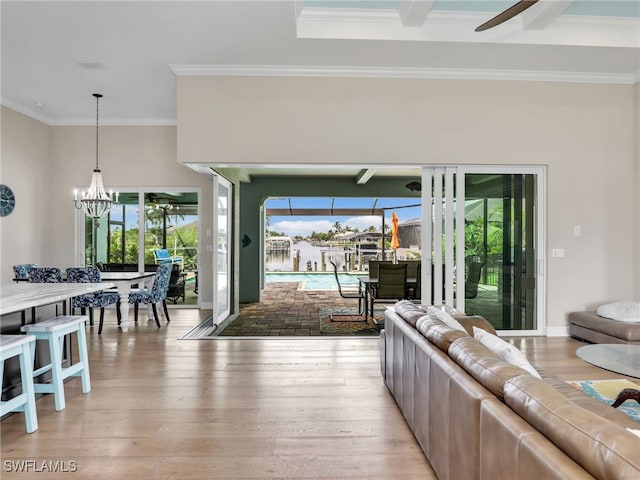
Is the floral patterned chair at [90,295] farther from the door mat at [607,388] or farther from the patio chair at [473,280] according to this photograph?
the door mat at [607,388]

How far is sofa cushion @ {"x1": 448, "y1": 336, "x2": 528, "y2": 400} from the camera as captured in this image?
1.46m

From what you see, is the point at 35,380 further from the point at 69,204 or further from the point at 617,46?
the point at 617,46

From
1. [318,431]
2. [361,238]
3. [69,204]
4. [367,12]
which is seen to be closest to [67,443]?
[318,431]

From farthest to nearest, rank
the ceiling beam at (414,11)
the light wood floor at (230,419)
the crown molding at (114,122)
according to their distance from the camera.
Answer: the crown molding at (114,122)
the ceiling beam at (414,11)
the light wood floor at (230,419)

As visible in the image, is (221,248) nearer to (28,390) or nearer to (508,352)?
(28,390)

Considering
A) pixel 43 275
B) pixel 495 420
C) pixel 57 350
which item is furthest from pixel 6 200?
pixel 495 420

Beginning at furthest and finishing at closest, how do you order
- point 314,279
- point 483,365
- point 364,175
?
point 314,279
point 364,175
point 483,365

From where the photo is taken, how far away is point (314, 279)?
13008 millimetres

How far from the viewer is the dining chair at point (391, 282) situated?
5590 mm

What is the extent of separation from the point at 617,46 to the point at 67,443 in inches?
240

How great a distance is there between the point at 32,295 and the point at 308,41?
3380mm

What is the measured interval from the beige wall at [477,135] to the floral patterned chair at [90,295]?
6.32 feet

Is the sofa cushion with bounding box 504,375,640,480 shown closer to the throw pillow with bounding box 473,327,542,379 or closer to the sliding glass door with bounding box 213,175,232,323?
A: the throw pillow with bounding box 473,327,542,379

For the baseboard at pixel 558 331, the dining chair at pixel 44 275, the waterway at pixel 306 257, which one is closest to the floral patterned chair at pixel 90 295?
the dining chair at pixel 44 275
